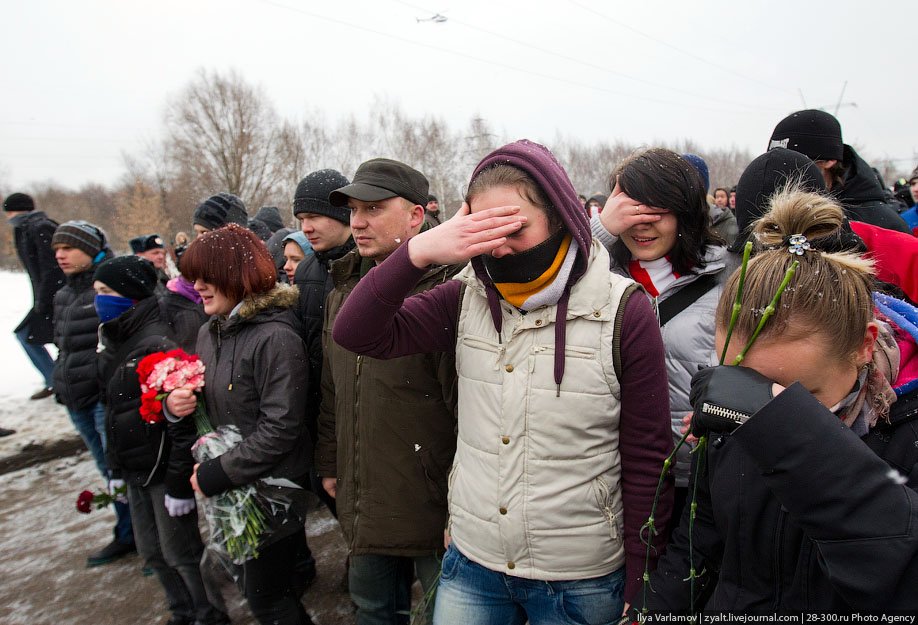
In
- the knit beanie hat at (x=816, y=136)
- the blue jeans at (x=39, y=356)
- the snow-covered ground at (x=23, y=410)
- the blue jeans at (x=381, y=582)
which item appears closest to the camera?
the blue jeans at (x=381, y=582)

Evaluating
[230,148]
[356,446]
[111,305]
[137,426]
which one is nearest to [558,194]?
[356,446]

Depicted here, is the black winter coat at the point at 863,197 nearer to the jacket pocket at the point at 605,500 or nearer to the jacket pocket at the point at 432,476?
the jacket pocket at the point at 605,500

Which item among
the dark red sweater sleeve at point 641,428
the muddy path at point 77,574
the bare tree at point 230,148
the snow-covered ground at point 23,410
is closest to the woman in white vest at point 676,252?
the dark red sweater sleeve at point 641,428

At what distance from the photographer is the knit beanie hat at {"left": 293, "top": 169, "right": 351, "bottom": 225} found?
11.2ft

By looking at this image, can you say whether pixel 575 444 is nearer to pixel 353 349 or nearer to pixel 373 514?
pixel 353 349

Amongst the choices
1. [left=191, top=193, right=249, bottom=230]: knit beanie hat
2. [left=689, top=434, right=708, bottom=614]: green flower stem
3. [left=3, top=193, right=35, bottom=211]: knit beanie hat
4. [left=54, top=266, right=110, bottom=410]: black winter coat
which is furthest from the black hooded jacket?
[left=689, top=434, right=708, bottom=614]: green flower stem

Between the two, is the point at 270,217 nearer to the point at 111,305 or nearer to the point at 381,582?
the point at 111,305

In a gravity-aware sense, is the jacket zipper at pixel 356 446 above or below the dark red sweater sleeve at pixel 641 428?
below

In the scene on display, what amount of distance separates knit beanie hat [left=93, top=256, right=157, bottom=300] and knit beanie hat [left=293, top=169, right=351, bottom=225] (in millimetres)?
986

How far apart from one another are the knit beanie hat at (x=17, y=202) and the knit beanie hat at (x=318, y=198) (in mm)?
5424

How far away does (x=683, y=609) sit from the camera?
5.00ft

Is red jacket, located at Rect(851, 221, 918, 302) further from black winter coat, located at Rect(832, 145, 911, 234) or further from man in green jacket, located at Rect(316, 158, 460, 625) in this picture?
man in green jacket, located at Rect(316, 158, 460, 625)

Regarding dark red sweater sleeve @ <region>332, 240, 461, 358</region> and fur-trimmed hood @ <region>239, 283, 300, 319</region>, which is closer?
dark red sweater sleeve @ <region>332, 240, 461, 358</region>

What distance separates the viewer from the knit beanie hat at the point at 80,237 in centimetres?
432
